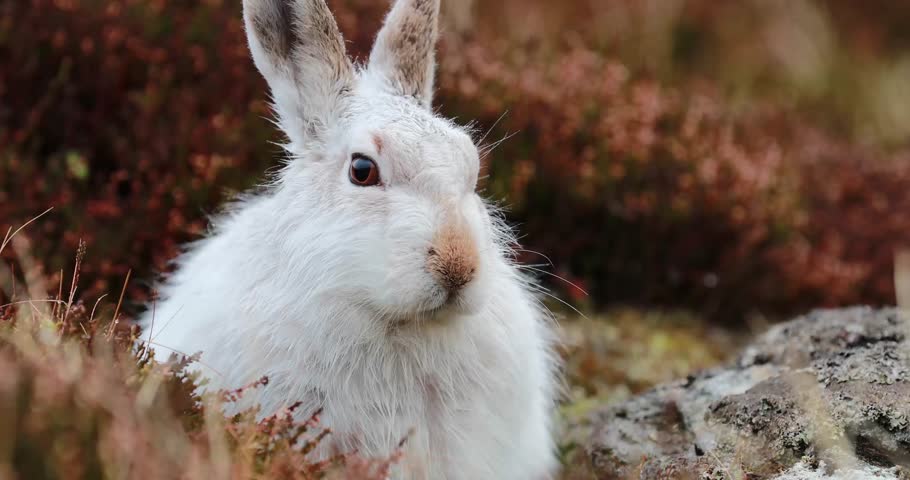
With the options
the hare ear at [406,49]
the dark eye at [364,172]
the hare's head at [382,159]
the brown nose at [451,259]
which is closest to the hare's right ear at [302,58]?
the hare's head at [382,159]

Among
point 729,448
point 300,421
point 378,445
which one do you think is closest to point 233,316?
point 300,421

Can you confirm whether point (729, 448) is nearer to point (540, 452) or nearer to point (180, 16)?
point (540, 452)

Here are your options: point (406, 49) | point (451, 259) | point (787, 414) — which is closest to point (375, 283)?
point (451, 259)

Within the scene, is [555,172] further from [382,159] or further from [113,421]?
[113,421]

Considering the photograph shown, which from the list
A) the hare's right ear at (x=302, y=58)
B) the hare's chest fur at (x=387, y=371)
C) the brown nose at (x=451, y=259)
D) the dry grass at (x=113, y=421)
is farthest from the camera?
the hare's right ear at (x=302, y=58)

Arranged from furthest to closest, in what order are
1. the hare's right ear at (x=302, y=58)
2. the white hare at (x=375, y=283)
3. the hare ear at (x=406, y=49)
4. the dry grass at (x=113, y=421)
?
the hare ear at (x=406, y=49) → the hare's right ear at (x=302, y=58) → the white hare at (x=375, y=283) → the dry grass at (x=113, y=421)

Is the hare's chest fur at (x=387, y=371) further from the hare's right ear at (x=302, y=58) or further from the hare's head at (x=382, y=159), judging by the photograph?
A: the hare's right ear at (x=302, y=58)
